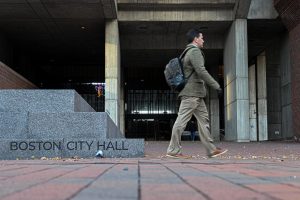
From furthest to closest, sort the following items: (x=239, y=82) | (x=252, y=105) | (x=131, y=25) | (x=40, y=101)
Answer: (x=252, y=105) → (x=131, y=25) → (x=239, y=82) → (x=40, y=101)

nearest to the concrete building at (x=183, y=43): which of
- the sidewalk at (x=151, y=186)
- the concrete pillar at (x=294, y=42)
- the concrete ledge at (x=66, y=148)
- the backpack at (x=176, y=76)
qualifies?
the concrete pillar at (x=294, y=42)

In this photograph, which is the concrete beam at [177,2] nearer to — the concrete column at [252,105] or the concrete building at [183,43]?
the concrete building at [183,43]

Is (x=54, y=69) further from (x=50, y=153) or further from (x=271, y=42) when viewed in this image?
(x=50, y=153)

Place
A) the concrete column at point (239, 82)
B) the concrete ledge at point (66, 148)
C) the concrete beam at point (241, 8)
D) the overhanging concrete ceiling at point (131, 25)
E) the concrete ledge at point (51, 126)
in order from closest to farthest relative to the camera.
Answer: the concrete ledge at point (66, 148), the concrete ledge at point (51, 126), the overhanging concrete ceiling at point (131, 25), the concrete beam at point (241, 8), the concrete column at point (239, 82)

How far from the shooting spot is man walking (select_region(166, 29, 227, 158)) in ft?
29.3

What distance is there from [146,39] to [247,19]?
673 centimetres

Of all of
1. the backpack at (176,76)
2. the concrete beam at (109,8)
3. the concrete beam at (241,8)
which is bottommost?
the backpack at (176,76)

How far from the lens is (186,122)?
902 cm

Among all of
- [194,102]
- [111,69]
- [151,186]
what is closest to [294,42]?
[111,69]

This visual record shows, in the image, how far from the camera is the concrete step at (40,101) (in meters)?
11.1

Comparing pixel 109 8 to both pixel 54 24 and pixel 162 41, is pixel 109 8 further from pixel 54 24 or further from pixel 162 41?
pixel 162 41

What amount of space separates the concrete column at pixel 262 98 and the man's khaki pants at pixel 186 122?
92.6 ft

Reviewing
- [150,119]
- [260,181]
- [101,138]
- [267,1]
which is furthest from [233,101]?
[150,119]

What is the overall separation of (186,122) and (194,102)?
1.24ft
